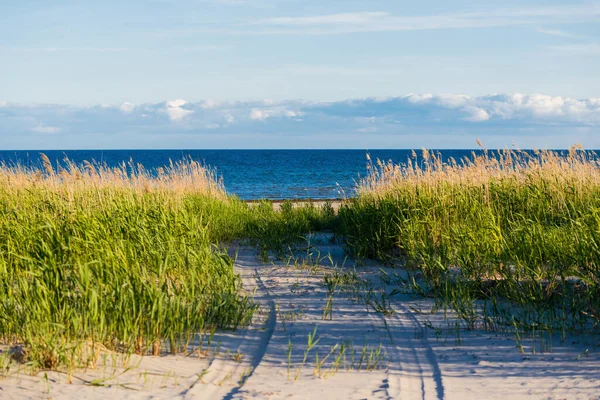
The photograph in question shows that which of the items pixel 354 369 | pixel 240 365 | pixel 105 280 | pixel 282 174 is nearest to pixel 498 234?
pixel 354 369

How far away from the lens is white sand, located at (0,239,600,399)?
3951mm

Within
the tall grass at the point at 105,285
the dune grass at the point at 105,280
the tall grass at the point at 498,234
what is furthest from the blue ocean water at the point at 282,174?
the tall grass at the point at 105,285

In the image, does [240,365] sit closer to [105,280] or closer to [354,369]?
[354,369]

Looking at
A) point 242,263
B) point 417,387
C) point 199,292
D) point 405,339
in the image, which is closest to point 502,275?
point 405,339

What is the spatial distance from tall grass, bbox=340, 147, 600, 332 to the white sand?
1.72 feet

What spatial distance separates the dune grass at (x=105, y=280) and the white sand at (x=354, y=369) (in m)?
0.22

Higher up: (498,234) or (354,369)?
(498,234)

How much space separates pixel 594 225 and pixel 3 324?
5.90 meters

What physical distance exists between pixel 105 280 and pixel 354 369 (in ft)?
7.68

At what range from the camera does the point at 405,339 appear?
5184mm

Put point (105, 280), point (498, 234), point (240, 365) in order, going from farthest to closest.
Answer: point (498, 234)
point (105, 280)
point (240, 365)

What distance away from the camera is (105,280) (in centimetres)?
526

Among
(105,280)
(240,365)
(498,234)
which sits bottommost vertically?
(240,365)

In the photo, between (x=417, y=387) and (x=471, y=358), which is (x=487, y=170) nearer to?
(x=471, y=358)
